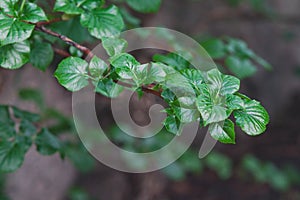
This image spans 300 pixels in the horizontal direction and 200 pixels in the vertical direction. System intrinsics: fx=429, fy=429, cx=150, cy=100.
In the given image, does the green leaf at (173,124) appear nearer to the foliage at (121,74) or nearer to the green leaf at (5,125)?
the foliage at (121,74)

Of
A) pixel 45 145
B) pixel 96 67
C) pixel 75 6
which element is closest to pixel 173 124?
pixel 96 67

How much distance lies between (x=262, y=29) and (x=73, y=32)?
2.21 m

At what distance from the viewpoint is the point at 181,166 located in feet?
7.47

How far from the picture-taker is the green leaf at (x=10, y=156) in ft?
2.89

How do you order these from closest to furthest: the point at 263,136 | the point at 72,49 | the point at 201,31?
the point at 72,49 < the point at 201,31 < the point at 263,136

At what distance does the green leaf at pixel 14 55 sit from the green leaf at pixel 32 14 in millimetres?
56

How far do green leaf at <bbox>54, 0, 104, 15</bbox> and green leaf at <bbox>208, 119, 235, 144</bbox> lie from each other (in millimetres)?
308

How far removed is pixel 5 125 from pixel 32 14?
0.35 meters

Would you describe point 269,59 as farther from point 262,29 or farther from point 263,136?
point 263,136

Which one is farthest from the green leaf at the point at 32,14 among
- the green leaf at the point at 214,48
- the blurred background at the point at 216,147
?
the blurred background at the point at 216,147

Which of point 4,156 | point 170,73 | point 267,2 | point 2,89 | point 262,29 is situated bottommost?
point 262,29

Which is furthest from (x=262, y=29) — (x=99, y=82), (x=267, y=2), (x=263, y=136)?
(x=99, y=82)

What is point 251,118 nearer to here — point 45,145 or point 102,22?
point 102,22

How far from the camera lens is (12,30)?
65cm
